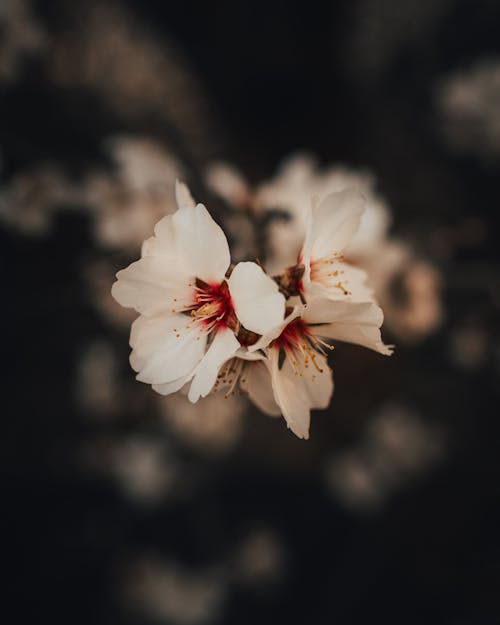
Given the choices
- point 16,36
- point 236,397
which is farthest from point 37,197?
point 236,397

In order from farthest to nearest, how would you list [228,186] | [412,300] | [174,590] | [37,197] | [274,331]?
[174,590] < [37,197] < [412,300] < [228,186] < [274,331]

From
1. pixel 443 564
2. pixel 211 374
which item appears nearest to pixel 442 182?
pixel 211 374

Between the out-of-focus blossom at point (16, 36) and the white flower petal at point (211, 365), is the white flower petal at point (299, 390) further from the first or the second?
the out-of-focus blossom at point (16, 36)

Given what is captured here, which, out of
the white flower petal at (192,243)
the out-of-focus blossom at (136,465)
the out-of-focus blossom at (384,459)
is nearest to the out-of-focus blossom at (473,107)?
the out-of-focus blossom at (384,459)

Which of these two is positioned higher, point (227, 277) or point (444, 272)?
point (444, 272)

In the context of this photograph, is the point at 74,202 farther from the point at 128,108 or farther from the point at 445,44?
the point at 445,44

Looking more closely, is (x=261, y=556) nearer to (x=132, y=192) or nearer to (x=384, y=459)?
(x=384, y=459)
